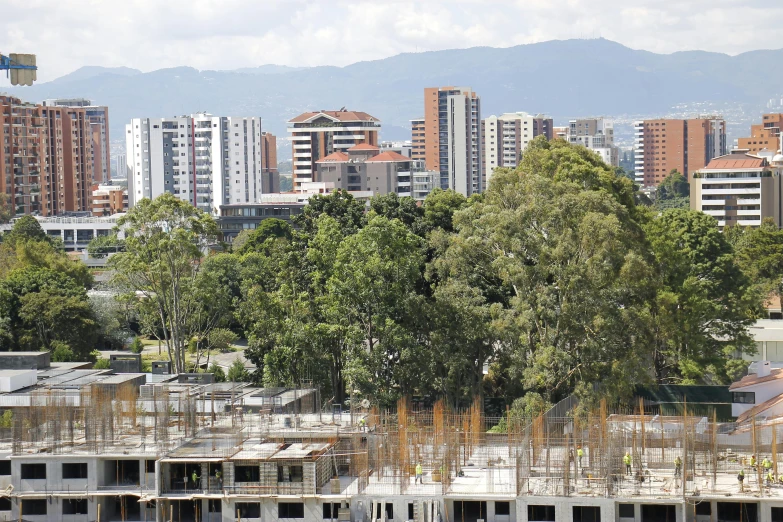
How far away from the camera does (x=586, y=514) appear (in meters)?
20.0

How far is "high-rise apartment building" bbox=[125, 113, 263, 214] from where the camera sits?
339ft

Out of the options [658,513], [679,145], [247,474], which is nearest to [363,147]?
[679,145]

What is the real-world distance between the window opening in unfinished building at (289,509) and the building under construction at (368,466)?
2cm

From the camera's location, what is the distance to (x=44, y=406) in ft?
79.0

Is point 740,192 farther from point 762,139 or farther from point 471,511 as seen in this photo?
point 471,511

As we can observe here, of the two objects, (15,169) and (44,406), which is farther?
(15,169)

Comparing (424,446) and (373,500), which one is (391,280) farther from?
(373,500)

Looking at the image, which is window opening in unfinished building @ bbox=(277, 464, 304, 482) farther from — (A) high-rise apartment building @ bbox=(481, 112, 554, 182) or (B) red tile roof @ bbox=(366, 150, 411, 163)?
(A) high-rise apartment building @ bbox=(481, 112, 554, 182)

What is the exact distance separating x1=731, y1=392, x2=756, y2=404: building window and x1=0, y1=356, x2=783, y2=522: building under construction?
2.03m

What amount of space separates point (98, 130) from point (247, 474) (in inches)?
5665

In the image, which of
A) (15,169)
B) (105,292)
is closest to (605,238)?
(105,292)

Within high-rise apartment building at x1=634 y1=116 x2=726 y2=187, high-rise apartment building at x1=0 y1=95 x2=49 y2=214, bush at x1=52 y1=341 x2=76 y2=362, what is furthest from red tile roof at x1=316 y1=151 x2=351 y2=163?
high-rise apartment building at x1=634 y1=116 x2=726 y2=187

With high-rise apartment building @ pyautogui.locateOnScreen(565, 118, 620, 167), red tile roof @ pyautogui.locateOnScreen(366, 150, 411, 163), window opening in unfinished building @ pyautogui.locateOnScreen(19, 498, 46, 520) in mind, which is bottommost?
window opening in unfinished building @ pyautogui.locateOnScreen(19, 498, 46, 520)

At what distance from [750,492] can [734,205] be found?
56197mm
